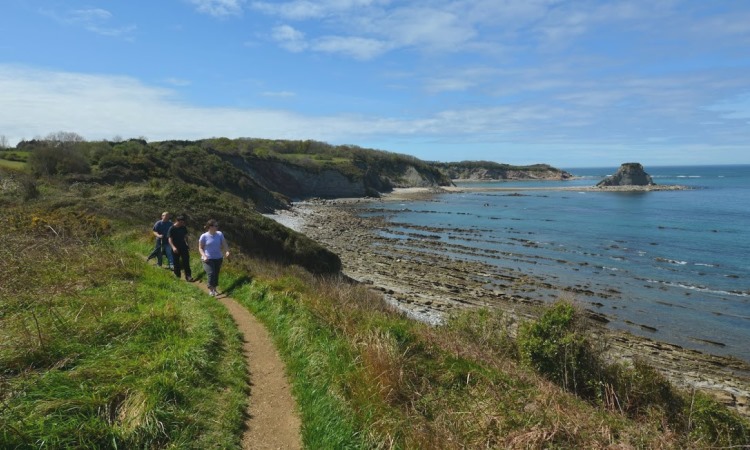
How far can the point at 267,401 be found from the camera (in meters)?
5.96

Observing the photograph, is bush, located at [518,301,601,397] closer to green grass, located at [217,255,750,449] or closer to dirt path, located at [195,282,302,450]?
green grass, located at [217,255,750,449]

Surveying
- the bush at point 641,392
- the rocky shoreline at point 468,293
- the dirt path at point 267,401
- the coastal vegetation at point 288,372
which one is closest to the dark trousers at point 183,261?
the coastal vegetation at point 288,372

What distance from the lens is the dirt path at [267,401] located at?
5.12 meters

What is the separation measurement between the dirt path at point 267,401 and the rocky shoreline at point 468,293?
8.88 metres

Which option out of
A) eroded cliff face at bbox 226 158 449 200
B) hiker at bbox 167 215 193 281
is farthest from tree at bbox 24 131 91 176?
eroded cliff face at bbox 226 158 449 200

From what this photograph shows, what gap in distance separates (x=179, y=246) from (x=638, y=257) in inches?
1381

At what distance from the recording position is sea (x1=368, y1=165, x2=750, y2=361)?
68.7 ft

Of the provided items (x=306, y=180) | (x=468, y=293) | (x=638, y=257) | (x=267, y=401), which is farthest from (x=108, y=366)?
(x=306, y=180)

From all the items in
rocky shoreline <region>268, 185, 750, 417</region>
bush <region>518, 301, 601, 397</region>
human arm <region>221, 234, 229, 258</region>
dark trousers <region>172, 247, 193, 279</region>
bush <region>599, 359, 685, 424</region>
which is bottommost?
rocky shoreline <region>268, 185, 750, 417</region>

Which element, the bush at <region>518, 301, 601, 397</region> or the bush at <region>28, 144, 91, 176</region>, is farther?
the bush at <region>28, 144, 91, 176</region>

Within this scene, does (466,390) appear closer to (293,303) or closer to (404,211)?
(293,303)

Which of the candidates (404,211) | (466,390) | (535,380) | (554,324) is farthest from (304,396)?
(404,211)

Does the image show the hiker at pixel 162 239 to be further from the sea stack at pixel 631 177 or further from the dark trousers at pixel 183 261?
the sea stack at pixel 631 177

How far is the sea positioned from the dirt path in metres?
18.0
